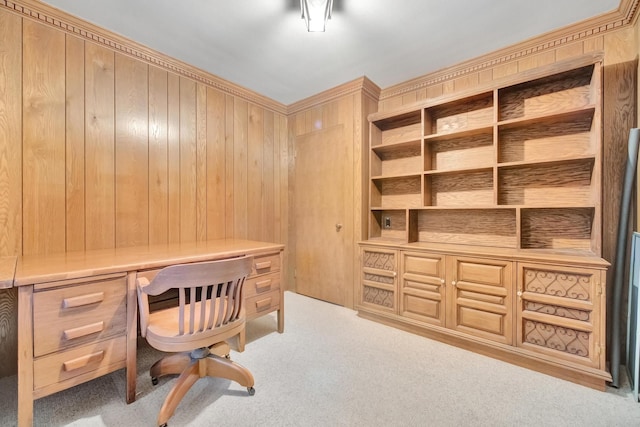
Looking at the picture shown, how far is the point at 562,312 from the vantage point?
1733 millimetres

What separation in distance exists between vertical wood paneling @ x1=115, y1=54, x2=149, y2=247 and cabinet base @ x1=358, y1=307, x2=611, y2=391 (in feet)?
7.88

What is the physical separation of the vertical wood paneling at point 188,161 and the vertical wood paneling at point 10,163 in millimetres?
1026

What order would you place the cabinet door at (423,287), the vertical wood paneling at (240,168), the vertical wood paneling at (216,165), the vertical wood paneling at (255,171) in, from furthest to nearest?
the vertical wood paneling at (255,171), the vertical wood paneling at (240,168), the vertical wood paneling at (216,165), the cabinet door at (423,287)

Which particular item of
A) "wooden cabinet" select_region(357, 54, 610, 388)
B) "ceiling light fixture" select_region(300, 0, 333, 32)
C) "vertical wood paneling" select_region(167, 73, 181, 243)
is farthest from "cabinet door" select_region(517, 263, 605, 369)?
"vertical wood paneling" select_region(167, 73, 181, 243)

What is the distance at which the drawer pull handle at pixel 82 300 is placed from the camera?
130cm

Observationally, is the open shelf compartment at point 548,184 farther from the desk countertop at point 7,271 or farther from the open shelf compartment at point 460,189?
the desk countertop at point 7,271

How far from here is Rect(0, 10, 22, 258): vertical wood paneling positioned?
1.68 meters

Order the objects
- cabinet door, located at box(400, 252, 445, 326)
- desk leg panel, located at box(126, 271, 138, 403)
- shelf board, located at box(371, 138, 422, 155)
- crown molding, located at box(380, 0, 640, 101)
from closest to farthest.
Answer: desk leg panel, located at box(126, 271, 138, 403) < crown molding, located at box(380, 0, 640, 101) < cabinet door, located at box(400, 252, 445, 326) < shelf board, located at box(371, 138, 422, 155)

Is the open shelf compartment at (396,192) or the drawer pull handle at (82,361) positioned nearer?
the drawer pull handle at (82,361)

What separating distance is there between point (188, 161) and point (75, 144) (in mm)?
816

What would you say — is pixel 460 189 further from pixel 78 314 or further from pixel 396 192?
pixel 78 314

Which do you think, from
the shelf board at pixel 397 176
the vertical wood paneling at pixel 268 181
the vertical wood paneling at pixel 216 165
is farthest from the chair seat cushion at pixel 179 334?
the shelf board at pixel 397 176

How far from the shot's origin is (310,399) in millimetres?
1519

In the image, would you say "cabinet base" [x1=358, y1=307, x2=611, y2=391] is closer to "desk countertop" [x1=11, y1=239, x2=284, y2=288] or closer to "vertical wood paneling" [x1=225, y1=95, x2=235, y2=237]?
"desk countertop" [x1=11, y1=239, x2=284, y2=288]
